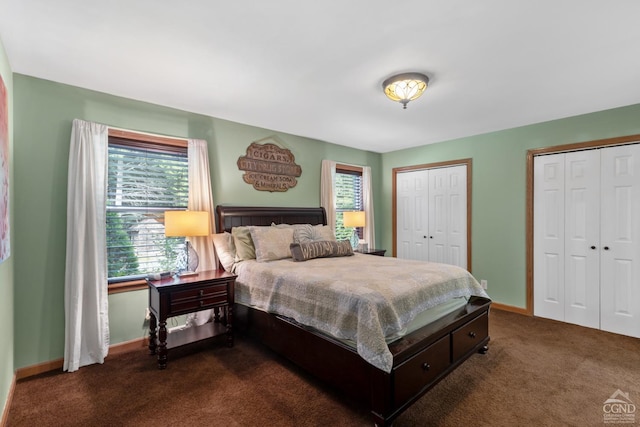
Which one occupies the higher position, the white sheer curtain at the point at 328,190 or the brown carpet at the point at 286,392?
the white sheer curtain at the point at 328,190

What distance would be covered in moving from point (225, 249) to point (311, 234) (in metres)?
1.02

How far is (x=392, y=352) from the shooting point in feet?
5.92

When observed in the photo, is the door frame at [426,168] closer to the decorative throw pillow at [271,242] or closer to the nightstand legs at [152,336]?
the decorative throw pillow at [271,242]

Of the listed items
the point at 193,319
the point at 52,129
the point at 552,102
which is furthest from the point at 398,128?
the point at 52,129

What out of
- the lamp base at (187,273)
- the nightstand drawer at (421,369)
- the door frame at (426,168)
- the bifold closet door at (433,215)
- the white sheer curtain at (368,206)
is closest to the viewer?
the nightstand drawer at (421,369)

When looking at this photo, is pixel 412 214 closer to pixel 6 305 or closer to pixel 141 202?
pixel 141 202

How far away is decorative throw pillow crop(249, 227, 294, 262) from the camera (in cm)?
317

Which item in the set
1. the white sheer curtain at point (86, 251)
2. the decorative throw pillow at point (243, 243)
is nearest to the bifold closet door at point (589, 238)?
the decorative throw pillow at point (243, 243)

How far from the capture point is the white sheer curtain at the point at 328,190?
15.2 ft

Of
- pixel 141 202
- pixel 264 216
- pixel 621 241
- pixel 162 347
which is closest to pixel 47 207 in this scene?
pixel 141 202

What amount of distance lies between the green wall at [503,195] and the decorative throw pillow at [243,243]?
3197mm

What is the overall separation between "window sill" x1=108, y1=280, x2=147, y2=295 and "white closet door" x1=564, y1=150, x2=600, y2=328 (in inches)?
189

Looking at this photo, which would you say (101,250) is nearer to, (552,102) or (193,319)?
(193,319)

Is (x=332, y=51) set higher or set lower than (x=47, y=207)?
higher
